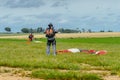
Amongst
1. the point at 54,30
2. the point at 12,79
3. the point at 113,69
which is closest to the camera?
the point at 12,79

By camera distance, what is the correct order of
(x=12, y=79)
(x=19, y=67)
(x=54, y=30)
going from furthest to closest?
(x=54, y=30) < (x=19, y=67) < (x=12, y=79)

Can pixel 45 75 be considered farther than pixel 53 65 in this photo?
No

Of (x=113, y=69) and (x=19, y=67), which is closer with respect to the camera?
(x=113, y=69)

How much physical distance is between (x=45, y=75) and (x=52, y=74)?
222 mm

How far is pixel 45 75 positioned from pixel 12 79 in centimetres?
109

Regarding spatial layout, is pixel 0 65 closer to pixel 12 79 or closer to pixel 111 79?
pixel 12 79

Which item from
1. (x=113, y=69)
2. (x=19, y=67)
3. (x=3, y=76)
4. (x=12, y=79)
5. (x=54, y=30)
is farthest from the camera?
(x=54, y=30)

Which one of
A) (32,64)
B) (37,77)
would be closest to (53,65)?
(32,64)

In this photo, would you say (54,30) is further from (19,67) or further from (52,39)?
(19,67)

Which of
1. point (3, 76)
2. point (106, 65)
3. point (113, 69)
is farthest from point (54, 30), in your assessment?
point (3, 76)

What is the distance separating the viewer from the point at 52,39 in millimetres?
23891

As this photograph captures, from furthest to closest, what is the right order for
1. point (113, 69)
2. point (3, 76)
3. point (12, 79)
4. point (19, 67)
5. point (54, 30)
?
point (54, 30) → point (19, 67) → point (113, 69) → point (3, 76) → point (12, 79)

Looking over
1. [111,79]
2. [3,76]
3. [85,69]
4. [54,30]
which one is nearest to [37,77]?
[3,76]

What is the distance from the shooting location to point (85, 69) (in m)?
15.9
